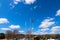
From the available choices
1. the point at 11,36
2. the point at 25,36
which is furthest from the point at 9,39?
the point at 25,36

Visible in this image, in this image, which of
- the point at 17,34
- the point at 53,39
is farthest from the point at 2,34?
the point at 53,39

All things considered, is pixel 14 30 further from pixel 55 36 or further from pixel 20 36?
pixel 55 36

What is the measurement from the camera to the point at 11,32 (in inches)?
1016

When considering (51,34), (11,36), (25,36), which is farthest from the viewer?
(51,34)

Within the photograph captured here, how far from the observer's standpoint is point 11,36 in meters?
25.5

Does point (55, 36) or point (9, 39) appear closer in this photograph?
point (9, 39)

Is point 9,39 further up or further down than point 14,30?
further down

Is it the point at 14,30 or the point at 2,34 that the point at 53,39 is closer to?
the point at 14,30

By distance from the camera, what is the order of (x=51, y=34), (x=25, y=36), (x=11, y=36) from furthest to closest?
(x=51, y=34)
(x=11, y=36)
(x=25, y=36)

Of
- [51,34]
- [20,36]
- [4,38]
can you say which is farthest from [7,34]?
[51,34]

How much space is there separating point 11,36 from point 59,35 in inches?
335

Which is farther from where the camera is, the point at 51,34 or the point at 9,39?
the point at 51,34

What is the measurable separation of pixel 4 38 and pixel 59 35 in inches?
384

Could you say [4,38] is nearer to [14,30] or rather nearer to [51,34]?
[14,30]
